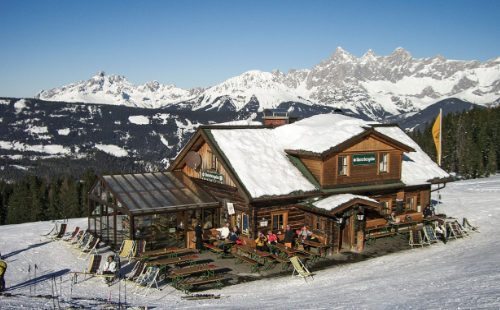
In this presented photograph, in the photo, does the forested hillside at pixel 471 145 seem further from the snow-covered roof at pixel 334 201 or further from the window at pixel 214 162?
the window at pixel 214 162

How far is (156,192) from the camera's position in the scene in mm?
27094

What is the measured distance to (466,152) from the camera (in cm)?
9050

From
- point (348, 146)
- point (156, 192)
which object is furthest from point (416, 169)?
point (156, 192)

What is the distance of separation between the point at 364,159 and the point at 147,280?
14337 mm

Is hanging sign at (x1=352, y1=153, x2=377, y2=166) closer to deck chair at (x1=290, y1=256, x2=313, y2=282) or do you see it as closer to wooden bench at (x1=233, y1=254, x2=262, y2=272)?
deck chair at (x1=290, y1=256, x2=313, y2=282)

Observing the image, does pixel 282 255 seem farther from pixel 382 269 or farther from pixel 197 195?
pixel 197 195

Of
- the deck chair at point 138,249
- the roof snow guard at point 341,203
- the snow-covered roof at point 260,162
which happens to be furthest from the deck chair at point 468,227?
the deck chair at point 138,249

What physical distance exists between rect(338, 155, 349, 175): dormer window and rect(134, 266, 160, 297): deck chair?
12.2 metres

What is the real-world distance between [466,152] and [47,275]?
85064 mm

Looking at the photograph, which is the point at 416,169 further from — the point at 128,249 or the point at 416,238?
the point at 128,249

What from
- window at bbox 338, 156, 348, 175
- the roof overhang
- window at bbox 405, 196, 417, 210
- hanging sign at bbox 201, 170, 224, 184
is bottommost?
window at bbox 405, 196, 417, 210

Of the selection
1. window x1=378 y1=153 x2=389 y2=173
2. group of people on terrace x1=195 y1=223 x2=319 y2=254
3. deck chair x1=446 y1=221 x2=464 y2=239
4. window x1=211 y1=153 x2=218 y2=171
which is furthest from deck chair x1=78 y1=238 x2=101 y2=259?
deck chair x1=446 y1=221 x2=464 y2=239

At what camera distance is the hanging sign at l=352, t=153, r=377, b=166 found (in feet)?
90.1

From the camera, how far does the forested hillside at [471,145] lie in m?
88.7
